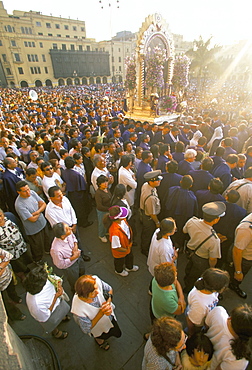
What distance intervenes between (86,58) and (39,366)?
55563 mm

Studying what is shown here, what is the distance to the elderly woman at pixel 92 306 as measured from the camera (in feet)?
6.32

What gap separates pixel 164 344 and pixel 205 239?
1465mm

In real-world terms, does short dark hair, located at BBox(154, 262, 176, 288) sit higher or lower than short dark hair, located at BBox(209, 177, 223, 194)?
lower

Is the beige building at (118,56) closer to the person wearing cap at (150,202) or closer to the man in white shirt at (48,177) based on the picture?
the man in white shirt at (48,177)

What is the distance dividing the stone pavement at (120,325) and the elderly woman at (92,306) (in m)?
0.53

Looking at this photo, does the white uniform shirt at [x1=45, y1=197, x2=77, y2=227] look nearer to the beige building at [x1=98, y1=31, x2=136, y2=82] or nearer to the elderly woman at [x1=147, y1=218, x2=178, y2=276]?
the elderly woman at [x1=147, y1=218, x2=178, y2=276]

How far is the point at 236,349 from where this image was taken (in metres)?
1.52

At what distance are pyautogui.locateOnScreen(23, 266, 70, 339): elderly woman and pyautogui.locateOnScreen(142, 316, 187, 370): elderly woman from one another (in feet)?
4.18

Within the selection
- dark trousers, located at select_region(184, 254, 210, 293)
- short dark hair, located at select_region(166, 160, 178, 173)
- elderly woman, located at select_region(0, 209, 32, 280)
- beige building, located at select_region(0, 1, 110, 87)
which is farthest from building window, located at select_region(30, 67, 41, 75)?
dark trousers, located at select_region(184, 254, 210, 293)

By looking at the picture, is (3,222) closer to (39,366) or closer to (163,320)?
(39,366)

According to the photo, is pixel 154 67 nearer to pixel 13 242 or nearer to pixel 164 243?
pixel 164 243

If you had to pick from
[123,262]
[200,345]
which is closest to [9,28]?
[123,262]

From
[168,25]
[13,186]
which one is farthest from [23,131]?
[168,25]

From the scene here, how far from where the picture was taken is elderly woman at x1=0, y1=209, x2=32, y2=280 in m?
2.91
